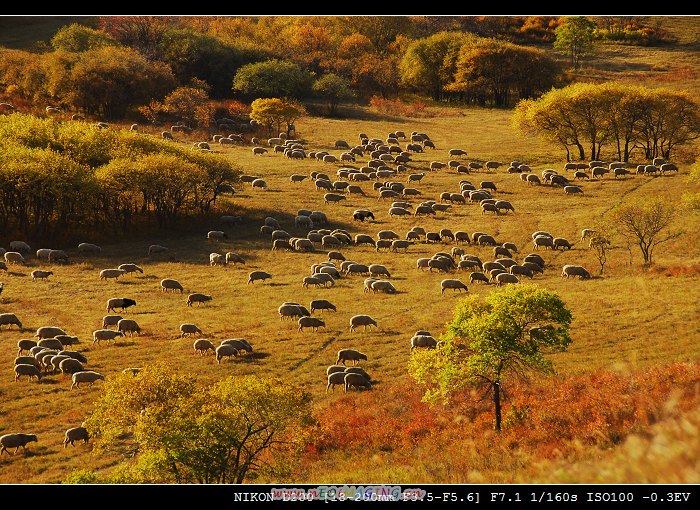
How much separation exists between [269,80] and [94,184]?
6085cm

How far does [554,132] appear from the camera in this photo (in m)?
80.8

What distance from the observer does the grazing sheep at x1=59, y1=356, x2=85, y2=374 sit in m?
30.4

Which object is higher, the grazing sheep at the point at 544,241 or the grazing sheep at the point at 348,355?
the grazing sheep at the point at 544,241

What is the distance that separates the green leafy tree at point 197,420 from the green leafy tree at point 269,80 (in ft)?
316

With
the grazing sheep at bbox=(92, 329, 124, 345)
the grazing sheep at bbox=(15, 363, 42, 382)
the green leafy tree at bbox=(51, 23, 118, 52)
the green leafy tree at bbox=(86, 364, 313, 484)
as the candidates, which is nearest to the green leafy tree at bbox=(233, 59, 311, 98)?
the green leafy tree at bbox=(51, 23, 118, 52)

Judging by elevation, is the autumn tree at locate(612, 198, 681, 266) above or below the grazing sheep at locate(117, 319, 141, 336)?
above

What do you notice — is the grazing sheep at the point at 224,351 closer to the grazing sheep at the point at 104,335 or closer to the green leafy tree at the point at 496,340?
the grazing sheep at the point at 104,335

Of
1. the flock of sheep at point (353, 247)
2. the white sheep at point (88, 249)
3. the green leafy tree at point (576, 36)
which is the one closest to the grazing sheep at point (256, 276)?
the flock of sheep at point (353, 247)

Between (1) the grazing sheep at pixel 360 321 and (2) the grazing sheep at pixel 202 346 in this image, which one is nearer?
(2) the grazing sheep at pixel 202 346

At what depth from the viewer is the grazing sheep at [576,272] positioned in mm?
44250

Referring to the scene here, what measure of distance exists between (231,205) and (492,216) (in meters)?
22.0

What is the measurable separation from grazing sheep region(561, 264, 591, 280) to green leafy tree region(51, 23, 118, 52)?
98154mm

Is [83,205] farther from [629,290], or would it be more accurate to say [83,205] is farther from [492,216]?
[629,290]

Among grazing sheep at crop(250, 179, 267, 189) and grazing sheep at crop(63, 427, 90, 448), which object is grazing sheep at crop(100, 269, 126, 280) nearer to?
grazing sheep at crop(63, 427, 90, 448)
